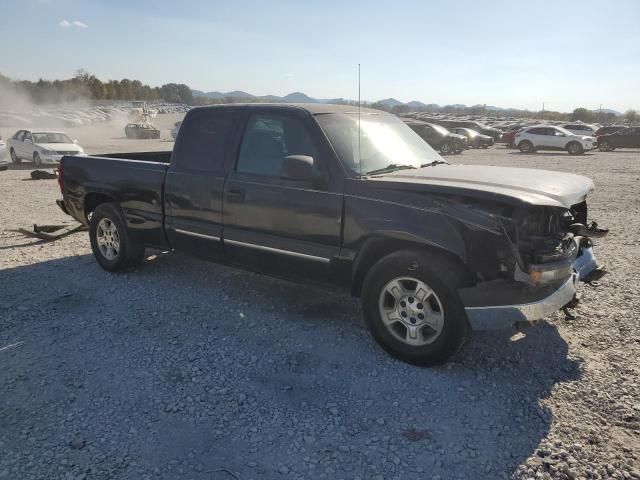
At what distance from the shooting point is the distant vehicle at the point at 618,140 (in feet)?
97.5

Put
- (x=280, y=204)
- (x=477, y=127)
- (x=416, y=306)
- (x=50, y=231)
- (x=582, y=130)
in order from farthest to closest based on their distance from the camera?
(x=477, y=127) → (x=582, y=130) → (x=50, y=231) → (x=280, y=204) → (x=416, y=306)

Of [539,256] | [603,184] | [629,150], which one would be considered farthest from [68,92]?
[539,256]

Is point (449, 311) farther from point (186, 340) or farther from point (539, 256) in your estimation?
point (186, 340)

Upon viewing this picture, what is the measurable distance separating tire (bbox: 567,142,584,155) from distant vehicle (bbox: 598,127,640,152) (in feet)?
11.3

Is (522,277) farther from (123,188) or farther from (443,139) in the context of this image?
(443,139)

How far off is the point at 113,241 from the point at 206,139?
6.26 feet

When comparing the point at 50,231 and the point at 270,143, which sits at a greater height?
the point at 270,143

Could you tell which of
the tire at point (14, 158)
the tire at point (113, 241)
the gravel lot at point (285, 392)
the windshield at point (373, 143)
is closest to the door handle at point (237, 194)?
the windshield at point (373, 143)

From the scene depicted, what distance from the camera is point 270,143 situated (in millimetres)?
4586

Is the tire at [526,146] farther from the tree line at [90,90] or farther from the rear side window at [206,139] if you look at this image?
the tree line at [90,90]

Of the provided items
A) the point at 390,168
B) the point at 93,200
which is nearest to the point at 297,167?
the point at 390,168

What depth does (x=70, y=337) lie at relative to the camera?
4285 millimetres

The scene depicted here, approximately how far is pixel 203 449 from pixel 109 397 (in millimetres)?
924

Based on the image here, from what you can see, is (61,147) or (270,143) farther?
(61,147)
